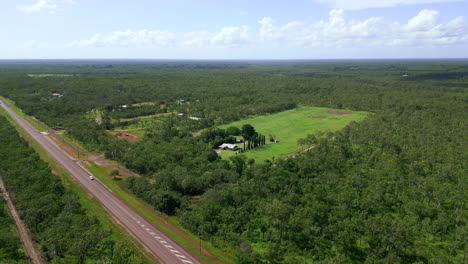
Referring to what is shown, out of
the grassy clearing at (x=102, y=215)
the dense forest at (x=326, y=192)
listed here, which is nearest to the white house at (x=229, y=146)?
the dense forest at (x=326, y=192)

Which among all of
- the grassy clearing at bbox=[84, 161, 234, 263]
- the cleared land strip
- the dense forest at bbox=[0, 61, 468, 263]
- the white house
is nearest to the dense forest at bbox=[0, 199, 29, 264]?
the cleared land strip

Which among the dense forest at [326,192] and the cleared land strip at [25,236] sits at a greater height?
the dense forest at [326,192]

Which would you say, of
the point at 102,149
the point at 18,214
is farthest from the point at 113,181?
the point at 102,149

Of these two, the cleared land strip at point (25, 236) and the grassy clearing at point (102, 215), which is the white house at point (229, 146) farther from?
the cleared land strip at point (25, 236)

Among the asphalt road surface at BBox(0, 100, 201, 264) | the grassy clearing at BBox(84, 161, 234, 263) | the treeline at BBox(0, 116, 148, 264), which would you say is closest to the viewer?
the treeline at BBox(0, 116, 148, 264)

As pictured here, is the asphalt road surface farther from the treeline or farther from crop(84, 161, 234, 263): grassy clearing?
the treeline

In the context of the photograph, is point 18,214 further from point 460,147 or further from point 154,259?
point 460,147
